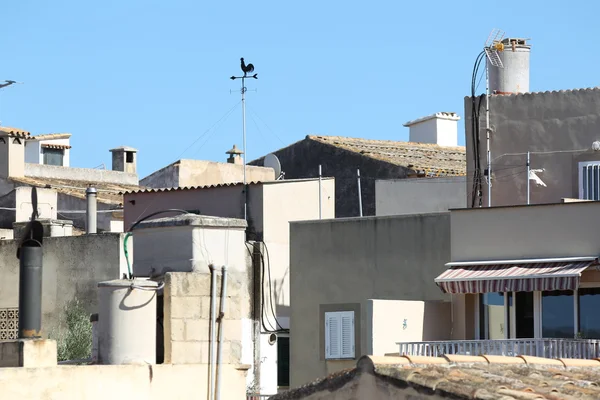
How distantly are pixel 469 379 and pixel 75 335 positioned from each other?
21.5 metres

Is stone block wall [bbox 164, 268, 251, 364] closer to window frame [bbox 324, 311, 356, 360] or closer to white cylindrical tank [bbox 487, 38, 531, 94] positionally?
window frame [bbox 324, 311, 356, 360]

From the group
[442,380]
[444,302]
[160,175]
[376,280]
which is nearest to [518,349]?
[444,302]

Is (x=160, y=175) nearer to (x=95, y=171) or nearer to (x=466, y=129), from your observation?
(x=95, y=171)

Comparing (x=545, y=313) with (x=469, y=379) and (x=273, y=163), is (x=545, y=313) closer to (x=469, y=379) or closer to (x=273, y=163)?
(x=469, y=379)

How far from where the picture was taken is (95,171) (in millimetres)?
50125

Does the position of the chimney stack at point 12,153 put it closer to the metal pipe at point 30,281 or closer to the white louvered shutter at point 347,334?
the white louvered shutter at point 347,334

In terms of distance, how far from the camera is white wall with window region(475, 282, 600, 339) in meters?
24.6

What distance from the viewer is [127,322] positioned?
50.8ft

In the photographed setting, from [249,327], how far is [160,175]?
45.3 feet

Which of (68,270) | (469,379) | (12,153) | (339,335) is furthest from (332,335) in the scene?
(12,153)

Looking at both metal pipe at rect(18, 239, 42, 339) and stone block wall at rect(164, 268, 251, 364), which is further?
stone block wall at rect(164, 268, 251, 364)

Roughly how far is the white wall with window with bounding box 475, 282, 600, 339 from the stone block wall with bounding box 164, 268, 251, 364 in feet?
32.2

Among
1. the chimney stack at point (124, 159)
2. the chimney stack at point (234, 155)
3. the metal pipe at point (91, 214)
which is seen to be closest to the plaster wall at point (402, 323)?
the metal pipe at point (91, 214)

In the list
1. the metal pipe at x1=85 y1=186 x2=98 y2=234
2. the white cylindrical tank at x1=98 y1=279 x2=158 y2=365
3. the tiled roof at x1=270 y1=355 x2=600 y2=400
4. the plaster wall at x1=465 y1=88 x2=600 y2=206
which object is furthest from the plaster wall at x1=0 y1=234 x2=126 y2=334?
the tiled roof at x1=270 y1=355 x2=600 y2=400
